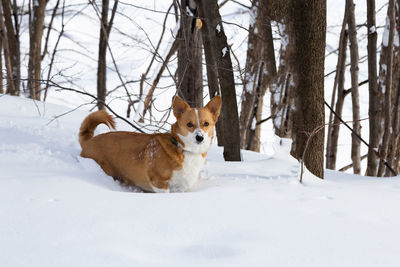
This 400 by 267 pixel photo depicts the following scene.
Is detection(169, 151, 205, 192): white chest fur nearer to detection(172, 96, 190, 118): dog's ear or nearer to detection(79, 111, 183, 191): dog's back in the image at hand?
detection(79, 111, 183, 191): dog's back

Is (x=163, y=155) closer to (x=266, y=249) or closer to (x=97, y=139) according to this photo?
(x=97, y=139)

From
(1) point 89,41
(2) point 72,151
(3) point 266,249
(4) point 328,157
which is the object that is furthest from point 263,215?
(1) point 89,41

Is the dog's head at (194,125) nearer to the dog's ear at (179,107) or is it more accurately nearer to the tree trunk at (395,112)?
the dog's ear at (179,107)

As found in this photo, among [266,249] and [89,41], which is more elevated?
[89,41]

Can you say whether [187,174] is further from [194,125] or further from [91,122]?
[91,122]

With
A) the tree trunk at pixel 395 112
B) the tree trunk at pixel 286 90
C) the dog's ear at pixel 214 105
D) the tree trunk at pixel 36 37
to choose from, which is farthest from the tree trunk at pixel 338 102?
the tree trunk at pixel 36 37

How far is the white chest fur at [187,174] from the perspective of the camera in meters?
3.62

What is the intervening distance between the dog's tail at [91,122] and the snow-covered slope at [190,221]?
0.47 metres

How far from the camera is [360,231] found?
2520mm

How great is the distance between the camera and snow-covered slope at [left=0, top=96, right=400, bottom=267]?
213 cm

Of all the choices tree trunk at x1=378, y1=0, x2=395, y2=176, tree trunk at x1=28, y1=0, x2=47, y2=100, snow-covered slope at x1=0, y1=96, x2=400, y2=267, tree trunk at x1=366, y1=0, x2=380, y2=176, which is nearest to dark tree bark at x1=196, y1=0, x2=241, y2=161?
snow-covered slope at x1=0, y1=96, x2=400, y2=267

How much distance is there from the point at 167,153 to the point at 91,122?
1044 millimetres

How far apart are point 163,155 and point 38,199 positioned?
1.17 metres

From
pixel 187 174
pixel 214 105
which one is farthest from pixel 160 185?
pixel 214 105
